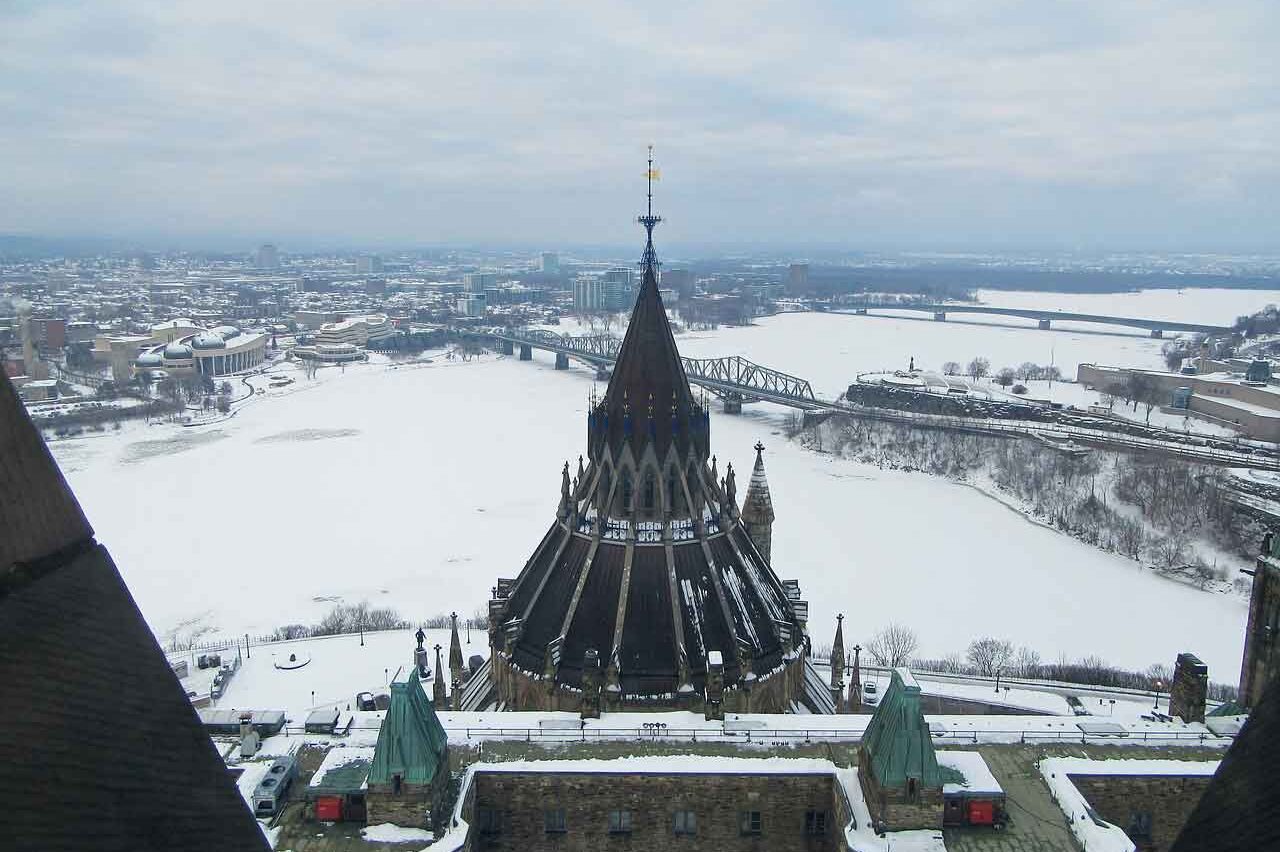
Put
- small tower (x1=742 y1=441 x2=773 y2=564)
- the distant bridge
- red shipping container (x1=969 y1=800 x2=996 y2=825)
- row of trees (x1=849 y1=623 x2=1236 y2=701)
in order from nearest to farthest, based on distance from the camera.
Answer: red shipping container (x1=969 y1=800 x2=996 y2=825) < small tower (x1=742 y1=441 x2=773 y2=564) < row of trees (x1=849 y1=623 x2=1236 y2=701) < the distant bridge

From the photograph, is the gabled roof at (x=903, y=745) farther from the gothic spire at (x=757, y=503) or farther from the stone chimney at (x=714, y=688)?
the gothic spire at (x=757, y=503)

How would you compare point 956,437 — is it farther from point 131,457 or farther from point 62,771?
point 62,771

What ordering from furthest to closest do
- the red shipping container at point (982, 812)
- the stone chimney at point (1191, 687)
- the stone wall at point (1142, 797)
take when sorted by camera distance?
the stone chimney at point (1191, 687) < the stone wall at point (1142, 797) < the red shipping container at point (982, 812)

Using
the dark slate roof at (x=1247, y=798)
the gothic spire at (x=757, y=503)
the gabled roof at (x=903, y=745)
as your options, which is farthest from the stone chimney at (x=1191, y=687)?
the dark slate roof at (x=1247, y=798)

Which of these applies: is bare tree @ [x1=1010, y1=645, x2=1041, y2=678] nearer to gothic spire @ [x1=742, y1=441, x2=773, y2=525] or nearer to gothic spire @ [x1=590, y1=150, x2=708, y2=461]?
gothic spire @ [x1=742, y1=441, x2=773, y2=525]

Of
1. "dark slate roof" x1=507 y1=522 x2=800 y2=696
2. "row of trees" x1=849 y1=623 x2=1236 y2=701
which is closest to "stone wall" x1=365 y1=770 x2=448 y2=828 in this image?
"dark slate roof" x1=507 y1=522 x2=800 y2=696

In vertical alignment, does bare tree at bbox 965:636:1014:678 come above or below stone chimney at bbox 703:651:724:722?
below
